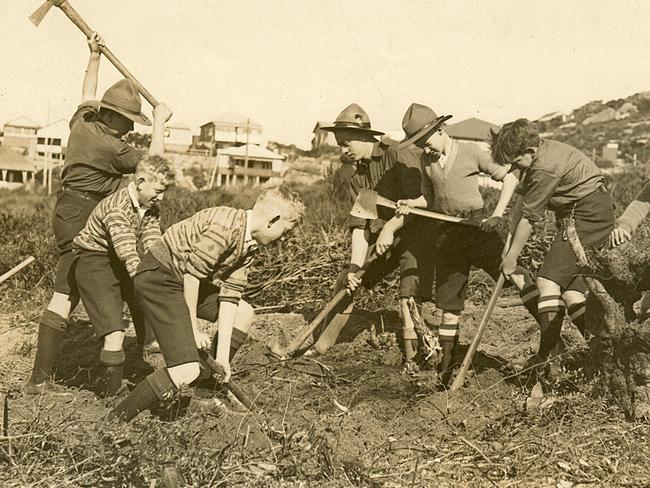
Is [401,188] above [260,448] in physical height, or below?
above

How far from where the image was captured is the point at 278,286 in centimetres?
782

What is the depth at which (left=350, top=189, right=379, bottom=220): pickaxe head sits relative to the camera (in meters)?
5.75

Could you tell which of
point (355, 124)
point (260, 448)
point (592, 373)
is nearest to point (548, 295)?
point (592, 373)

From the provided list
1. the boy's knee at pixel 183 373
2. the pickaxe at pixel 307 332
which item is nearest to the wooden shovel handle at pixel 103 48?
the pickaxe at pixel 307 332

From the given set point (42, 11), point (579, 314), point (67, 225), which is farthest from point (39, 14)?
point (579, 314)

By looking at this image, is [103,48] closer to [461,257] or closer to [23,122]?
[461,257]

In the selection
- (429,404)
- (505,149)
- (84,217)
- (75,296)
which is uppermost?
(505,149)

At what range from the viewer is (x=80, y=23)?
6281 millimetres

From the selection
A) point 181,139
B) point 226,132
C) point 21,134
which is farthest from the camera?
point 21,134

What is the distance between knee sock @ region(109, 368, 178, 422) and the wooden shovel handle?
107 inches

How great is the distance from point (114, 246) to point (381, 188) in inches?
82.2

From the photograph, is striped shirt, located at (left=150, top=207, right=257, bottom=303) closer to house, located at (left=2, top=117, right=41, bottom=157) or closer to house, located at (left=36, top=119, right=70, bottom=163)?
house, located at (left=36, top=119, right=70, bottom=163)

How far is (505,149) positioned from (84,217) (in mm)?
2718

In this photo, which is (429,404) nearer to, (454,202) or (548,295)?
(548,295)
